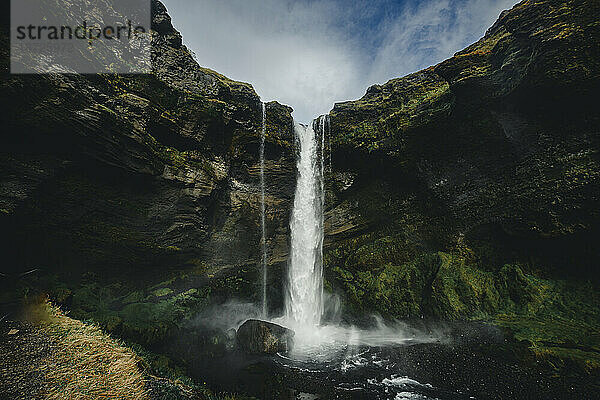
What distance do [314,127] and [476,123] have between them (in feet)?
33.8

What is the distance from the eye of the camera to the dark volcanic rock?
1130 cm

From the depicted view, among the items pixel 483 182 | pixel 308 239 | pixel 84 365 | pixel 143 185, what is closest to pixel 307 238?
pixel 308 239

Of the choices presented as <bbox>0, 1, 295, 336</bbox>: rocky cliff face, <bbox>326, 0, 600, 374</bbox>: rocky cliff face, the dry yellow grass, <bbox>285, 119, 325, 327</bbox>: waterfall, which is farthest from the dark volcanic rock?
<bbox>326, 0, 600, 374</bbox>: rocky cliff face

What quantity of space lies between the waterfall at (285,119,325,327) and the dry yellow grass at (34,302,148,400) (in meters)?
10.9

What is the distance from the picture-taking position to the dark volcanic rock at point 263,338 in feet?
37.1

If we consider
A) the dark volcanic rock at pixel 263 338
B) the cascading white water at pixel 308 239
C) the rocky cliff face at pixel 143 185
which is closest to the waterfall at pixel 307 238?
the cascading white water at pixel 308 239

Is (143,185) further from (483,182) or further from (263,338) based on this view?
(483,182)

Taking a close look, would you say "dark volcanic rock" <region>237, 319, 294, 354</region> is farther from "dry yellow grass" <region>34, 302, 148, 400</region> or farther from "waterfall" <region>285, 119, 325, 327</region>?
"dry yellow grass" <region>34, 302, 148, 400</region>

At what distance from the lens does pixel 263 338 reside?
11531 millimetres

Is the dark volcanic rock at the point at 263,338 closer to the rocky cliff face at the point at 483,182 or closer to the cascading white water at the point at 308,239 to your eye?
the cascading white water at the point at 308,239

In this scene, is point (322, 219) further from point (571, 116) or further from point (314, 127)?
point (571, 116)

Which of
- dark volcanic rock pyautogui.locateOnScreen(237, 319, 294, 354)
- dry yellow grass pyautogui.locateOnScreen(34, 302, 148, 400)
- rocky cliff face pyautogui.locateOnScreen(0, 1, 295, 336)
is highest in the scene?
rocky cliff face pyautogui.locateOnScreen(0, 1, 295, 336)

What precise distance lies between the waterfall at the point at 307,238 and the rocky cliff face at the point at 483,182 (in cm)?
89

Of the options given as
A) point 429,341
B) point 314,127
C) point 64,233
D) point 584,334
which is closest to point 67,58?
point 64,233
